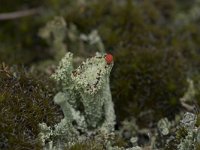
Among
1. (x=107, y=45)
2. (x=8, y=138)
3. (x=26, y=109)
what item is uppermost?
(x=107, y=45)

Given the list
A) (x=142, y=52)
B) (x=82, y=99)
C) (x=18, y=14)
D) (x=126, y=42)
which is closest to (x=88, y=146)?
(x=82, y=99)

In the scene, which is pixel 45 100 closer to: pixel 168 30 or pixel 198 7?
pixel 168 30

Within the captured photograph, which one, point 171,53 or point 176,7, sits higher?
point 176,7

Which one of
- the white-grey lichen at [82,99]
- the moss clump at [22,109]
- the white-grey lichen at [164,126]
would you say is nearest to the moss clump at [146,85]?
the white-grey lichen at [164,126]

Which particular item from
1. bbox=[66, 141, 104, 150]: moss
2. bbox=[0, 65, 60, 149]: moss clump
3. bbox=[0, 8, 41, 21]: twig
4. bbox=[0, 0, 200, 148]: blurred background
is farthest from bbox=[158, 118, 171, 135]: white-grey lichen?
bbox=[0, 8, 41, 21]: twig

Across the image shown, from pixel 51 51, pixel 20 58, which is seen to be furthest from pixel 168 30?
pixel 20 58

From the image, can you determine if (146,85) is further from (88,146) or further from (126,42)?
(88,146)

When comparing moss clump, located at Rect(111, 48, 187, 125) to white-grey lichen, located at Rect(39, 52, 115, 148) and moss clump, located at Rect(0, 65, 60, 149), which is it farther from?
moss clump, located at Rect(0, 65, 60, 149)
